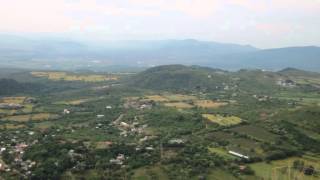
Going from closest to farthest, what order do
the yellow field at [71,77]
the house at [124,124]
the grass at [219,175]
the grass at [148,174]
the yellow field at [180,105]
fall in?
1. the grass at [148,174]
2. the grass at [219,175]
3. the house at [124,124]
4. the yellow field at [180,105]
5. the yellow field at [71,77]

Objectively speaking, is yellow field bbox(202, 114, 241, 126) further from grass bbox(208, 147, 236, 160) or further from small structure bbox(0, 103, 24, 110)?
small structure bbox(0, 103, 24, 110)

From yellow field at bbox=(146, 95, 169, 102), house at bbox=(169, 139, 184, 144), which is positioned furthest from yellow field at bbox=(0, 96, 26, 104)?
house at bbox=(169, 139, 184, 144)

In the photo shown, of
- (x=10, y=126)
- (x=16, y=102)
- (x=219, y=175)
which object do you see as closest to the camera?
(x=219, y=175)

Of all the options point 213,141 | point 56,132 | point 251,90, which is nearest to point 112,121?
point 56,132

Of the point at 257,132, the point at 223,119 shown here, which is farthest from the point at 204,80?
the point at 257,132

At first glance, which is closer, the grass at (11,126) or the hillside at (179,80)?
the grass at (11,126)

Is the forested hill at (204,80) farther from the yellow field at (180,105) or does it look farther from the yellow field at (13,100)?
the yellow field at (13,100)

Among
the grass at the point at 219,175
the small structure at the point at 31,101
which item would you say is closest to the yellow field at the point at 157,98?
the small structure at the point at 31,101

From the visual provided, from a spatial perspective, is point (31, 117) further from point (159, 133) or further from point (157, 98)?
point (157, 98)
